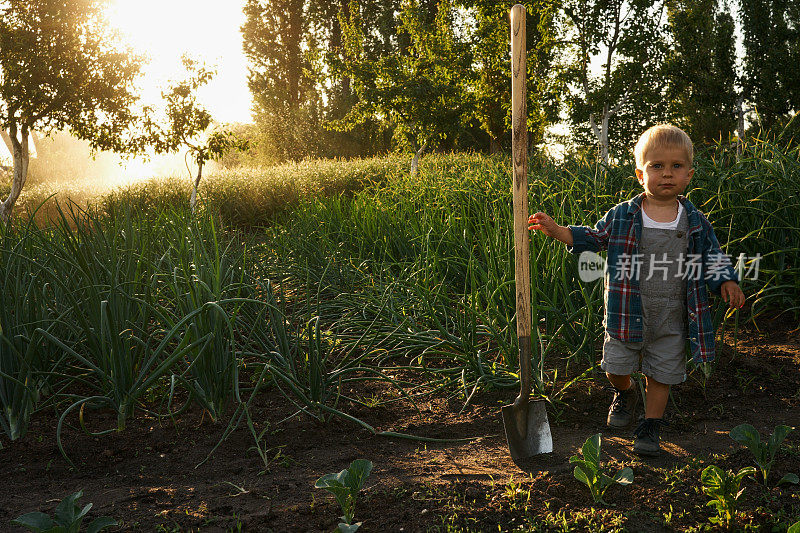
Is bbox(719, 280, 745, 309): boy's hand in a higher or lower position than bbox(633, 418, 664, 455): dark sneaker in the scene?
higher

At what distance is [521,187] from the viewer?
2.21 meters

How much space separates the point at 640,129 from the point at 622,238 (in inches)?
888

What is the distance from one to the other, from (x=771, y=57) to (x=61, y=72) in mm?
18619

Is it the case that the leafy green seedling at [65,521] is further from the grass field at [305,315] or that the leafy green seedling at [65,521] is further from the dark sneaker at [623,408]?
the dark sneaker at [623,408]

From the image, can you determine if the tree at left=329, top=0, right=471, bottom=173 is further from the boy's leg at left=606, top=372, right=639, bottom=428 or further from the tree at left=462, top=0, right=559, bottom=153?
the boy's leg at left=606, top=372, right=639, bottom=428

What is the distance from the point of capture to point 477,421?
2545 millimetres

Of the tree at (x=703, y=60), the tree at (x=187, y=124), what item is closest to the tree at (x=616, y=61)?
the tree at (x=703, y=60)

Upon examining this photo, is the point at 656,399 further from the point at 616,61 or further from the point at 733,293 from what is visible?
the point at 616,61

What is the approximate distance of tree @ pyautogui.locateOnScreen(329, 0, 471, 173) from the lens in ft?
37.7

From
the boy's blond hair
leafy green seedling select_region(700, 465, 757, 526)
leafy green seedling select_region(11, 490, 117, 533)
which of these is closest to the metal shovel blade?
leafy green seedling select_region(700, 465, 757, 526)

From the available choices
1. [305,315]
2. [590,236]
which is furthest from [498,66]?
[590,236]

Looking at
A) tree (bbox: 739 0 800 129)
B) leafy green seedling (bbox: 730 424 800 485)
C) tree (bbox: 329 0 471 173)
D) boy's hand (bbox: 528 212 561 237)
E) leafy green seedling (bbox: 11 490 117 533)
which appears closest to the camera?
leafy green seedling (bbox: 11 490 117 533)

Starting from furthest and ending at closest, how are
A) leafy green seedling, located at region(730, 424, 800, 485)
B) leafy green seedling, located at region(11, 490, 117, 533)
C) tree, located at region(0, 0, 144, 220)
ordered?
tree, located at region(0, 0, 144, 220) → leafy green seedling, located at region(730, 424, 800, 485) → leafy green seedling, located at region(11, 490, 117, 533)

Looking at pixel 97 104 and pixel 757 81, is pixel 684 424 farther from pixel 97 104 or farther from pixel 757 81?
pixel 757 81
